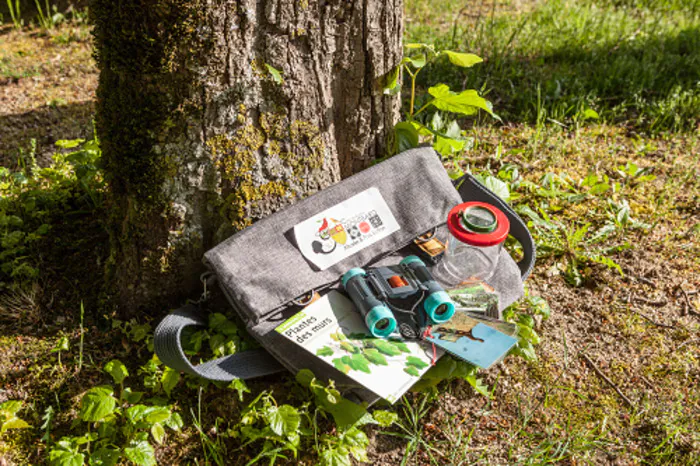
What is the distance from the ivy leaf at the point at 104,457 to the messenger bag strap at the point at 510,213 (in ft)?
5.92

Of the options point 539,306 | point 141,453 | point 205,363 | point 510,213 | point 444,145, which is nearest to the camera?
point 141,453

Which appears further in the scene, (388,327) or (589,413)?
(589,413)

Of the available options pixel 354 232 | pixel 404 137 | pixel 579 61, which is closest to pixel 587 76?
pixel 579 61

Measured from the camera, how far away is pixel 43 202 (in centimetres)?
272

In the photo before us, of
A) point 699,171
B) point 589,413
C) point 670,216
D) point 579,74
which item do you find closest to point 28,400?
point 589,413

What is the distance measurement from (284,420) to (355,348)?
36cm

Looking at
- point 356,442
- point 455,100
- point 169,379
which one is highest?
point 455,100

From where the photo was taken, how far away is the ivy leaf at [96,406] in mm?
1809

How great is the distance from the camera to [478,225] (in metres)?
2.10

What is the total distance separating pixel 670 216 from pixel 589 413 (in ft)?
5.31

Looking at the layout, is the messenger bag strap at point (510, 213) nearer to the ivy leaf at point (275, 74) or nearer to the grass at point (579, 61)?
the ivy leaf at point (275, 74)

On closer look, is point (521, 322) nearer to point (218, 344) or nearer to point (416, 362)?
point (416, 362)

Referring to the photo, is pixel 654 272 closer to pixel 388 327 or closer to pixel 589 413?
pixel 589 413

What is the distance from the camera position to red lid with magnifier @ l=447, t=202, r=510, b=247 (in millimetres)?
2066
